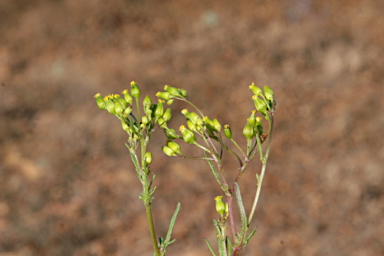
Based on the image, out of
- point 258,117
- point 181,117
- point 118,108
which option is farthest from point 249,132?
point 181,117

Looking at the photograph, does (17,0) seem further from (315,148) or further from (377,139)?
(377,139)

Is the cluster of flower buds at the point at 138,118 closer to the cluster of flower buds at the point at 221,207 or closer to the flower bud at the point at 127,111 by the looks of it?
the flower bud at the point at 127,111

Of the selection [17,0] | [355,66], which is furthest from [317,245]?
[17,0]

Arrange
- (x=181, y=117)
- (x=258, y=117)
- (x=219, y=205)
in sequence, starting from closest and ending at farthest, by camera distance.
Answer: (x=219, y=205) → (x=258, y=117) → (x=181, y=117)

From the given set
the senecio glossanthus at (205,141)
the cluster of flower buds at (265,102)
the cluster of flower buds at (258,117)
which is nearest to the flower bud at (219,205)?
the senecio glossanthus at (205,141)

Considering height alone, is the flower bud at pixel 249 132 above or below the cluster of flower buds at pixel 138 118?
below

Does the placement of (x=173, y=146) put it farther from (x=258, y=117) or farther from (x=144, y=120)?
(x=258, y=117)

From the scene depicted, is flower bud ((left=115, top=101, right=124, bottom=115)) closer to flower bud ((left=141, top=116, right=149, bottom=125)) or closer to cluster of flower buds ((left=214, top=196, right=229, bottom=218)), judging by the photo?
flower bud ((left=141, top=116, right=149, bottom=125))

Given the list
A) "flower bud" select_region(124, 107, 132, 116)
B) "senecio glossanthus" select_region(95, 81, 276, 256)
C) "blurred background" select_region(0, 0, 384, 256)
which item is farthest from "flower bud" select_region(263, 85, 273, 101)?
"blurred background" select_region(0, 0, 384, 256)
